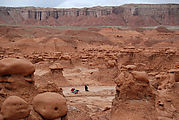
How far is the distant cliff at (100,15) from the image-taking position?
9288 cm

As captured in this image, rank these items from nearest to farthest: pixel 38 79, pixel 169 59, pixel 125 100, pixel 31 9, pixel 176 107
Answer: pixel 125 100 < pixel 176 107 < pixel 38 79 < pixel 169 59 < pixel 31 9

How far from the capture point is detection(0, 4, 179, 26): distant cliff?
92881mm

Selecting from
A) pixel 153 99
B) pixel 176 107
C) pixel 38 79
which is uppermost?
pixel 153 99

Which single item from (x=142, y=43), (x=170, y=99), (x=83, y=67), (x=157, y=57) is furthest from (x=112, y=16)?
(x=170, y=99)

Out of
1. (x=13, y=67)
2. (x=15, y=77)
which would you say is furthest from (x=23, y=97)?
(x=13, y=67)

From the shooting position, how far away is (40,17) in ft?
336

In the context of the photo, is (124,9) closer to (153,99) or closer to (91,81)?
(91,81)

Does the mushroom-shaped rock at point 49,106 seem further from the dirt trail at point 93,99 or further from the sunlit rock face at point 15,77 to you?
the dirt trail at point 93,99

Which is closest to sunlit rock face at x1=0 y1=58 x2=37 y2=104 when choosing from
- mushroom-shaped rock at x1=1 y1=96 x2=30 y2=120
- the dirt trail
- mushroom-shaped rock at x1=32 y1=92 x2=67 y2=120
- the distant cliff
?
→ mushroom-shaped rock at x1=32 y1=92 x2=67 y2=120

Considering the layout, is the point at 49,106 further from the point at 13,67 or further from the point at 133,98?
the point at 133,98

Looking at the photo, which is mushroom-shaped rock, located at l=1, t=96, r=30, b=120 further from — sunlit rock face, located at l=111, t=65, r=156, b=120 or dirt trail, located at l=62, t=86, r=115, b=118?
dirt trail, located at l=62, t=86, r=115, b=118

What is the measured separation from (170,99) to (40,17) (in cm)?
9926

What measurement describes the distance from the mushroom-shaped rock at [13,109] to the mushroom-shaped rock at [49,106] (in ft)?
1.51

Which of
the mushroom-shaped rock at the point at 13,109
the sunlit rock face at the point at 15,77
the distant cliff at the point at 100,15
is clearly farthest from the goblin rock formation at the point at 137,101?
the distant cliff at the point at 100,15
